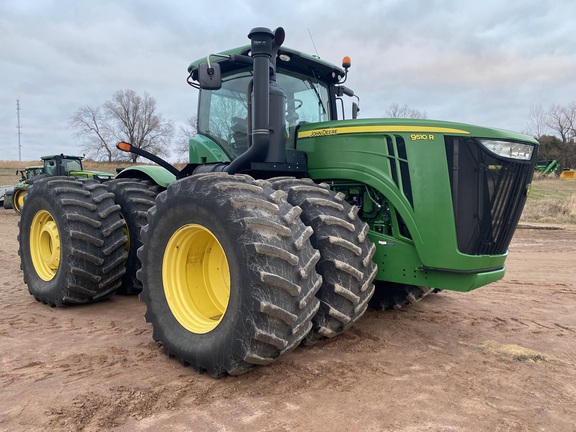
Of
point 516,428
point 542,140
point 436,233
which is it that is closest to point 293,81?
point 436,233

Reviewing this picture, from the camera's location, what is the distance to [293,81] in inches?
188

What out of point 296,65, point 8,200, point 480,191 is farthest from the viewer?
point 8,200

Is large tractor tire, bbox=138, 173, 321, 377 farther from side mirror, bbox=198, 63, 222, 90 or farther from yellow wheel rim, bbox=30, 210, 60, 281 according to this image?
yellow wheel rim, bbox=30, 210, 60, 281

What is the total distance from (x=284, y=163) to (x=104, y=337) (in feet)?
7.25

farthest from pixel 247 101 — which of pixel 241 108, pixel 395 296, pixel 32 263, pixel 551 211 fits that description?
pixel 551 211

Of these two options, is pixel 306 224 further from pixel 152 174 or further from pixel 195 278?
pixel 152 174

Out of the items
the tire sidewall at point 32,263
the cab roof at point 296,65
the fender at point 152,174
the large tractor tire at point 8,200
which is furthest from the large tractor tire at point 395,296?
the large tractor tire at point 8,200

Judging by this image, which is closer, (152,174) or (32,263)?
(32,263)

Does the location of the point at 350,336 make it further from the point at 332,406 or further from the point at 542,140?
the point at 542,140

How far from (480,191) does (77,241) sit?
12.7 ft

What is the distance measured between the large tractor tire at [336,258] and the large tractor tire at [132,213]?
2376 millimetres

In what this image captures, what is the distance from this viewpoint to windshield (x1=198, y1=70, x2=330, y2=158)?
4.62 m

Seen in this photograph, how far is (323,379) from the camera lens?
3.12 meters

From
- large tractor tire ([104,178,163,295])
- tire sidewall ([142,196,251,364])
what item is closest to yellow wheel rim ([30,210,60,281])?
large tractor tire ([104,178,163,295])
